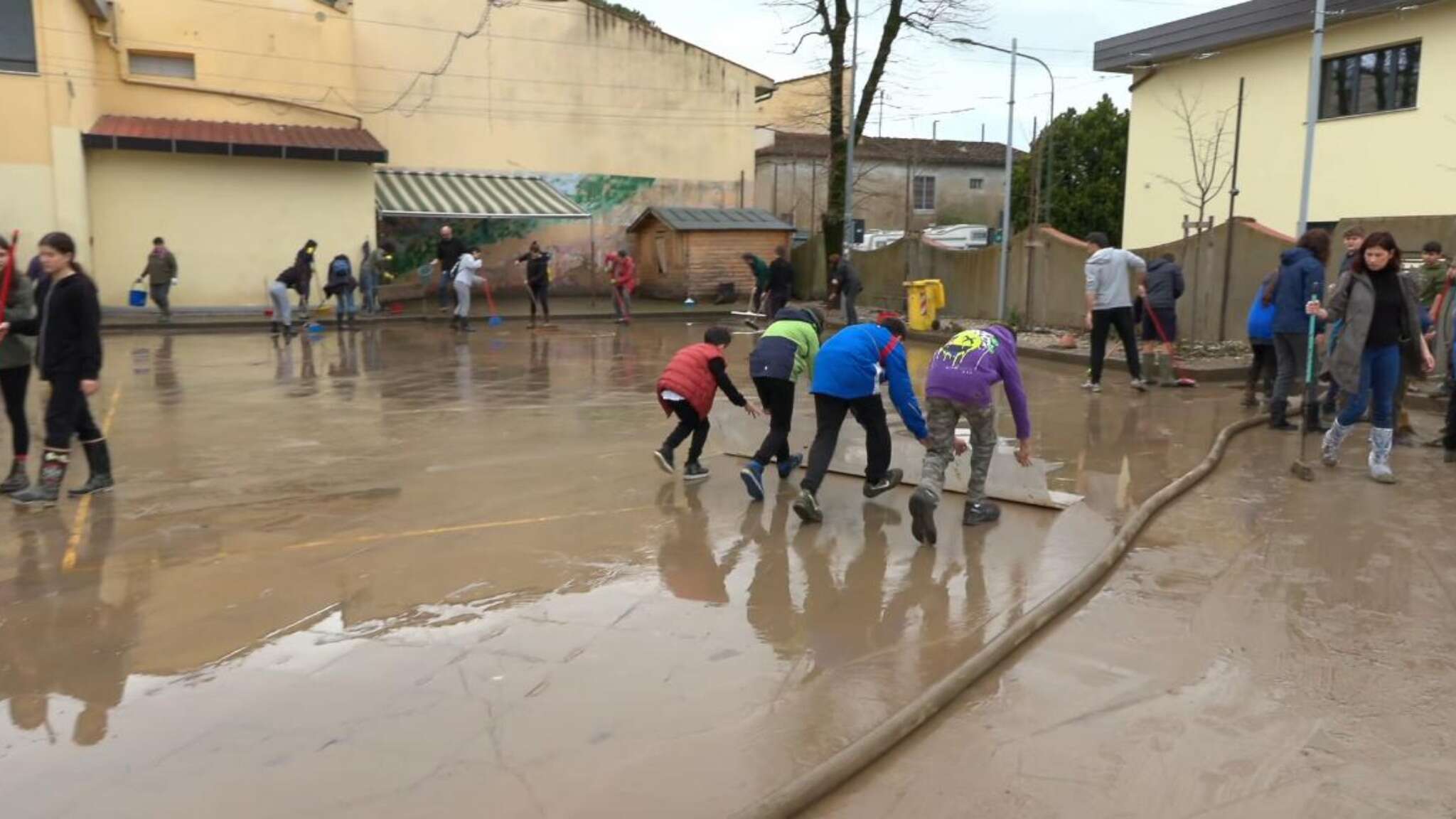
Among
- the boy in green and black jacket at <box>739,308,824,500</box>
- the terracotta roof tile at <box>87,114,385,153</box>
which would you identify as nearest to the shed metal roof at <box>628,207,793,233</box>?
the terracotta roof tile at <box>87,114,385,153</box>

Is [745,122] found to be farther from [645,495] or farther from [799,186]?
[645,495]

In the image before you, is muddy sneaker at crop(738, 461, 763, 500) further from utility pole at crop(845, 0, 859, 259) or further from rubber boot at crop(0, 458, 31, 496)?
utility pole at crop(845, 0, 859, 259)

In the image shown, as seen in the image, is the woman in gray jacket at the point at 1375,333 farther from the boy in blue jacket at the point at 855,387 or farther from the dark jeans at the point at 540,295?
the dark jeans at the point at 540,295

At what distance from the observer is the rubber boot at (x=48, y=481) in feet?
24.5

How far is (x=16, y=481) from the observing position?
25.3 feet

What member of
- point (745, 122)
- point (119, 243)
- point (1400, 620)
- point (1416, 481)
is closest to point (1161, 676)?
point (1400, 620)

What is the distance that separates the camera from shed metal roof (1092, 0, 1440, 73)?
69.3 feet

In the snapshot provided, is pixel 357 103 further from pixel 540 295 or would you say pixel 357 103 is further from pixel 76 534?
pixel 76 534

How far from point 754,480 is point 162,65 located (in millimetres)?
23011

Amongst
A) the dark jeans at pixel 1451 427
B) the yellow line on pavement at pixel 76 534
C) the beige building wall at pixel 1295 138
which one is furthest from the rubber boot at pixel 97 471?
the beige building wall at pixel 1295 138

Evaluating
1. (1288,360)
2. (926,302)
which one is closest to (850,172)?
(926,302)

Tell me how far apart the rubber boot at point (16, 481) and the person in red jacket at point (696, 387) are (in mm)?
4261

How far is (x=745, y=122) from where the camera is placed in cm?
3331

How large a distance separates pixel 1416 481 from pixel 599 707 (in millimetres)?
6342
